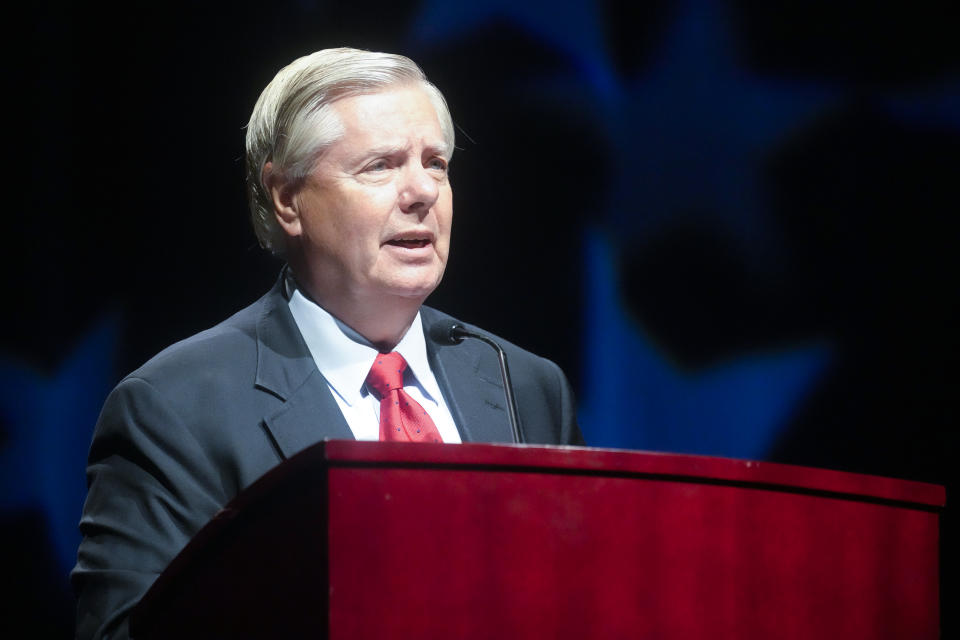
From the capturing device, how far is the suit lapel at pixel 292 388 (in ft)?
5.40

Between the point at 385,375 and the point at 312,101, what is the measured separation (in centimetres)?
48

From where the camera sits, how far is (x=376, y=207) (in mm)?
1855

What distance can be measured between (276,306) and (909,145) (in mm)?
1514

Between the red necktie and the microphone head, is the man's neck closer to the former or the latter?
the red necktie

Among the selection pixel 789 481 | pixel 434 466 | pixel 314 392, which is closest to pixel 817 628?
pixel 789 481

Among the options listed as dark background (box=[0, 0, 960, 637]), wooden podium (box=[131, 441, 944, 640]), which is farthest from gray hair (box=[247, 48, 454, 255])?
wooden podium (box=[131, 441, 944, 640])

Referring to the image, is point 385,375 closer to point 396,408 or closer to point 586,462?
point 396,408

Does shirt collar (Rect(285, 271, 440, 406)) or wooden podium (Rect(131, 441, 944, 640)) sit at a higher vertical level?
shirt collar (Rect(285, 271, 440, 406))

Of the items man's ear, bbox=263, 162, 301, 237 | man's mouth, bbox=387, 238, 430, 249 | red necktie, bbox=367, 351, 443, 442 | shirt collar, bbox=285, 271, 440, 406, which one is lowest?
red necktie, bbox=367, 351, 443, 442

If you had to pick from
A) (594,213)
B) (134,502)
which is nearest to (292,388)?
(134,502)

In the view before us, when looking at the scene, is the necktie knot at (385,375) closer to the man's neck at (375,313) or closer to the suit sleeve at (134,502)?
the man's neck at (375,313)

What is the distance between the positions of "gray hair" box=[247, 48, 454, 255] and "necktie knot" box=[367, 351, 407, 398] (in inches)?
13.4

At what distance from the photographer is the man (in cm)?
162

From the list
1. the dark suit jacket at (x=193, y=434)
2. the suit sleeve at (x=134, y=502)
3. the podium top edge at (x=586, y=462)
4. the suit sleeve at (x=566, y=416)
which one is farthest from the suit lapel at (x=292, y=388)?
the podium top edge at (x=586, y=462)
